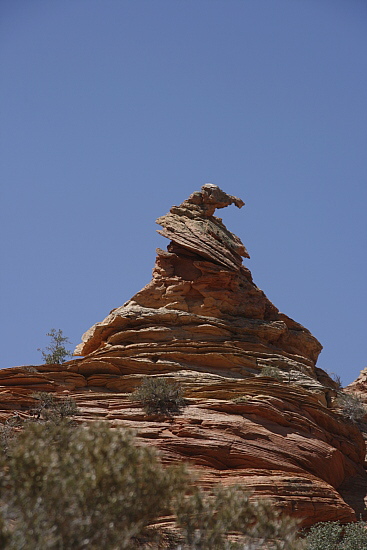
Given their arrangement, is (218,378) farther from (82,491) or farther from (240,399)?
(82,491)

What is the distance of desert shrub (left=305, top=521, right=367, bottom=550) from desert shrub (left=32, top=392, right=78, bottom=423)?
9.62 m

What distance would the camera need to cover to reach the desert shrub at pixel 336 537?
24.3 meters

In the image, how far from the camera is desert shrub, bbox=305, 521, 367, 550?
24.3 m

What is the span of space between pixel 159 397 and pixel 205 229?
46.3ft

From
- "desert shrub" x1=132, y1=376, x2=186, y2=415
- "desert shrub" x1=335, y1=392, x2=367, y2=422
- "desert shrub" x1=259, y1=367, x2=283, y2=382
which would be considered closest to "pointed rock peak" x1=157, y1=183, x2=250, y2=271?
"desert shrub" x1=259, y1=367, x2=283, y2=382

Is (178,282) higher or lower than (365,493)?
higher

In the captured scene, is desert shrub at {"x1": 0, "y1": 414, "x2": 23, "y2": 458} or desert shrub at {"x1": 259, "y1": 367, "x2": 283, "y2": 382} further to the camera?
desert shrub at {"x1": 259, "y1": 367, "x2": 283, "y2": 382}

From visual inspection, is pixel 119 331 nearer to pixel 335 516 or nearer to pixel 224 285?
pixel 224 285

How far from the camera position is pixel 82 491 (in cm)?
1536

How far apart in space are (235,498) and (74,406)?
40.1 feet

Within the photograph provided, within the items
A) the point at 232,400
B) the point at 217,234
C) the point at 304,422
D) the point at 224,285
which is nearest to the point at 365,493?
the point at 304,422

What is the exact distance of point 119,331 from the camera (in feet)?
118

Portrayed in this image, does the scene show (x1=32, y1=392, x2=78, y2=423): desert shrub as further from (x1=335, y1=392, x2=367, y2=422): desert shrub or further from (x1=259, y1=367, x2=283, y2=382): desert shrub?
(x1=335, y1=392, x2=367, y2=422): desert shrub

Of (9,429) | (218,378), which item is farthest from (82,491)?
(218,378)
